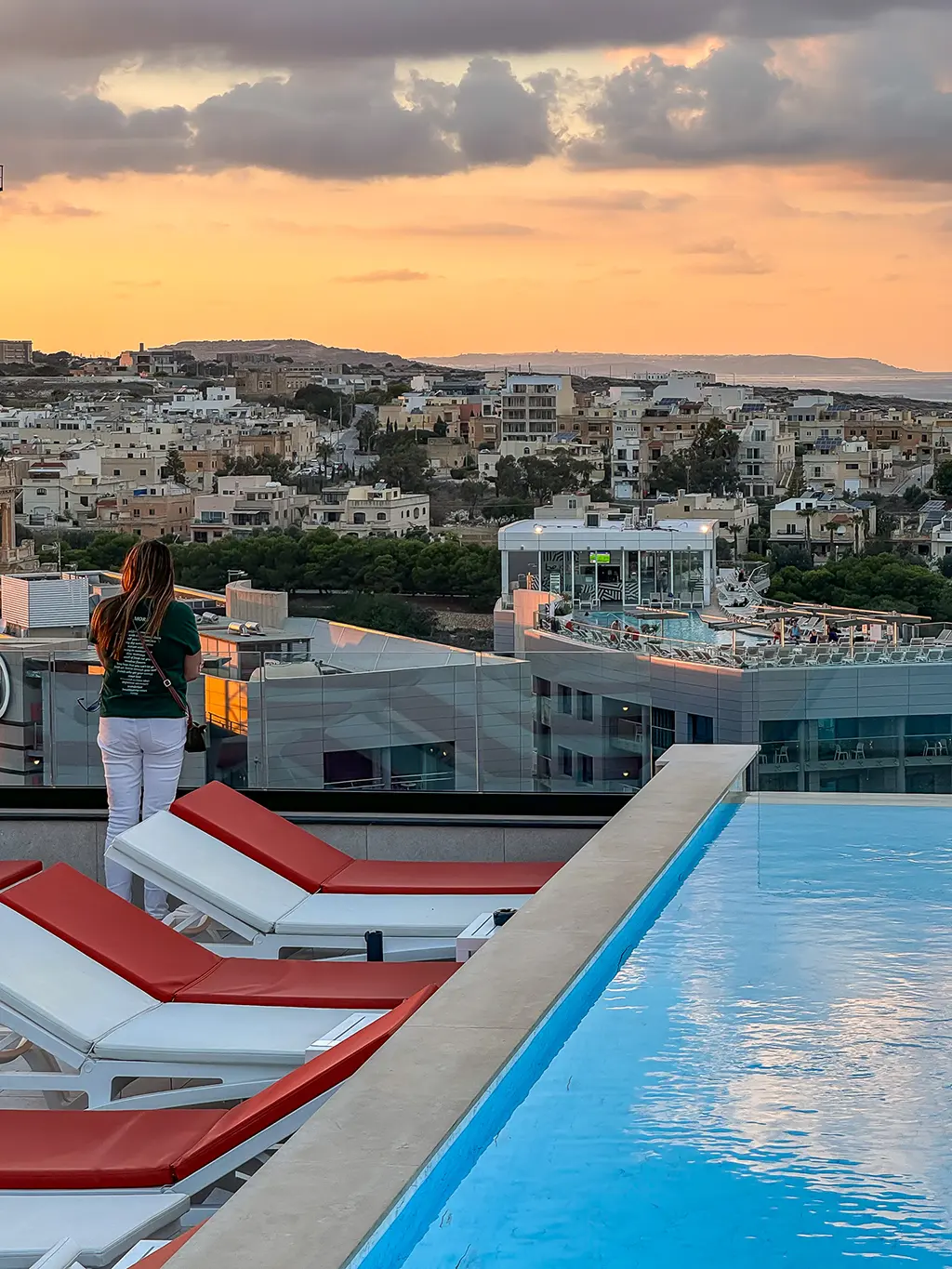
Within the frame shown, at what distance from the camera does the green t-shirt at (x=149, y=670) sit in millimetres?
4398

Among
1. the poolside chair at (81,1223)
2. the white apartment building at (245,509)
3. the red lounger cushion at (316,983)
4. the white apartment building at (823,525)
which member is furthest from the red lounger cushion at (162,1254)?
the white apartment building at (245,509)

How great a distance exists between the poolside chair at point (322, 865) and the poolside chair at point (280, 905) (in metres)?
0.04

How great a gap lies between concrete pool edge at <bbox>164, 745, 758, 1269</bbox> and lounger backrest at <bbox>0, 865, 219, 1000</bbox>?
767mm

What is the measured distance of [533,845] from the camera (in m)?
4.89

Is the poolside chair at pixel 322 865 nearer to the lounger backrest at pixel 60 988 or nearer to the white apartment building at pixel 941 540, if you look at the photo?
the lounger backrest at pixel 60 988

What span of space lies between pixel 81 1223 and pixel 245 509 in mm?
64127

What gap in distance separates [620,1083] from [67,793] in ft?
8.03

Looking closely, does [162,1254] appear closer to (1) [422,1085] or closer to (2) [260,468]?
(1) [422,1085]

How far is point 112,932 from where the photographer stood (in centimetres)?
366

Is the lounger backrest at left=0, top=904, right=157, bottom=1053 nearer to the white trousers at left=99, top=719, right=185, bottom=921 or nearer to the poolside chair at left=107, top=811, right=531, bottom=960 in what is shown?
the poolside chair at left=107, top=811, right=531, bottom=960

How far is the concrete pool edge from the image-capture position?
81.0 inches

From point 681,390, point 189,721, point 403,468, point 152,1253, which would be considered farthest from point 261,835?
point 681,390

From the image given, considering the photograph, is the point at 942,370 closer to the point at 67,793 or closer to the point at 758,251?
the point at 758,251

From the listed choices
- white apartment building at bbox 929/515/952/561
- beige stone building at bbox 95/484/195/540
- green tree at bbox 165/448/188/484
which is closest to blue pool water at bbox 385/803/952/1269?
white apartment building at bbox 929/515/952/561
